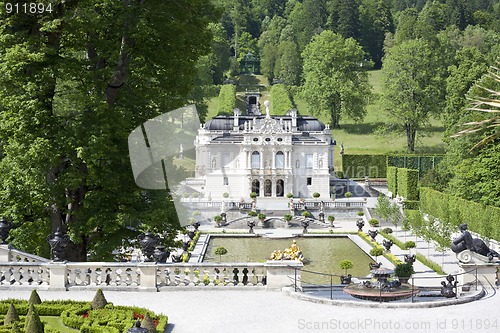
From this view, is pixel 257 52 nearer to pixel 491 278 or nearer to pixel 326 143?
pixel 326 143

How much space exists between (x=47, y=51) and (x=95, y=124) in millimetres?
2206

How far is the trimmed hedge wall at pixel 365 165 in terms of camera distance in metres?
71.2

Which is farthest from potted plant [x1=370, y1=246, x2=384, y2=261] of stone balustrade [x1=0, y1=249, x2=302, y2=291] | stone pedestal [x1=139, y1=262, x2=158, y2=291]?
stone pedestal [x1=139, y1=262, x2=158, y2=291]

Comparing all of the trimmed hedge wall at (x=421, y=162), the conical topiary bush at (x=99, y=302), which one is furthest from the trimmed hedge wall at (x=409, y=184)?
the conical topiary bush at (x=99, y=302)

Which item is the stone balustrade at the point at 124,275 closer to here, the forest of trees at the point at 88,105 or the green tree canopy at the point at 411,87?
the forest of trees at the point at 88,105

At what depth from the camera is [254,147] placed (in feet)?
206

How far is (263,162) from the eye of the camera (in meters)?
62.8

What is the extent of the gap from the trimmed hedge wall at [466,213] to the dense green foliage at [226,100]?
36.4 metres

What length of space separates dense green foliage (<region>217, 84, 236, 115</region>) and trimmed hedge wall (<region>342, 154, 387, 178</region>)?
651 inches

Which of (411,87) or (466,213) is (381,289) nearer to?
(466,213)

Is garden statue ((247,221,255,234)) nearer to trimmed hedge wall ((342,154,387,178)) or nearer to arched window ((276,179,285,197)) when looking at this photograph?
arched window ((276,179,285,197))

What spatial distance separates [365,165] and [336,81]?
600 inches

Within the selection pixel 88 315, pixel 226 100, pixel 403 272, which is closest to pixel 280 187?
pixel 226 100

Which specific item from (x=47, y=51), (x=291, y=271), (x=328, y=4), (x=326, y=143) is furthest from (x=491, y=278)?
(x=328, y=4)
